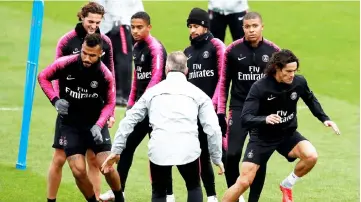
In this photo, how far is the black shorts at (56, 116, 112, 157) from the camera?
535 inches

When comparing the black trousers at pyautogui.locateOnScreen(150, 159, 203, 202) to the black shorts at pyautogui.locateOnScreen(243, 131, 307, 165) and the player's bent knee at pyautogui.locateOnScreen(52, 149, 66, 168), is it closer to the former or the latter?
the black shorts at pyautogui.locateOnScreen(243, 131, 307, 165)

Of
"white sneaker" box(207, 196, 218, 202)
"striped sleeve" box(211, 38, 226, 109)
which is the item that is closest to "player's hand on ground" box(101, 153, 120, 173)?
"white sneaker" box(207, 196, 218, 202)

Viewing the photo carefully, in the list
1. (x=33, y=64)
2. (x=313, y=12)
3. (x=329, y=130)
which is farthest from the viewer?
(x=313, y=12)

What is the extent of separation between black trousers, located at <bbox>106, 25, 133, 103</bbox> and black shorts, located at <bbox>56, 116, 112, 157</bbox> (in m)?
6.46

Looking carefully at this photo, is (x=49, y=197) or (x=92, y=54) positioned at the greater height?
(x=92, y=54)

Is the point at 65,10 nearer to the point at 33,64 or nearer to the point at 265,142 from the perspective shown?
the point at 33,64

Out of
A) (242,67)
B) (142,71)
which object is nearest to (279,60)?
(242,67)

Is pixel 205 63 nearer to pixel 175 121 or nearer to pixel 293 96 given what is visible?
pixel 293 96

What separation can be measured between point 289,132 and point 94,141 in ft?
7.55

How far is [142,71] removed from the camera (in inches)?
581

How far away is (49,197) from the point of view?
547 inches

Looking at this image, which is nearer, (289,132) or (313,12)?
(289,132)

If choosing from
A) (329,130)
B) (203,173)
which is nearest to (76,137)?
(203,173)

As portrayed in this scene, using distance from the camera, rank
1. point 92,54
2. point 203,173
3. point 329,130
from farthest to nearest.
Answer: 1. point 329,130
2. point 203,173
3. point 92,54
